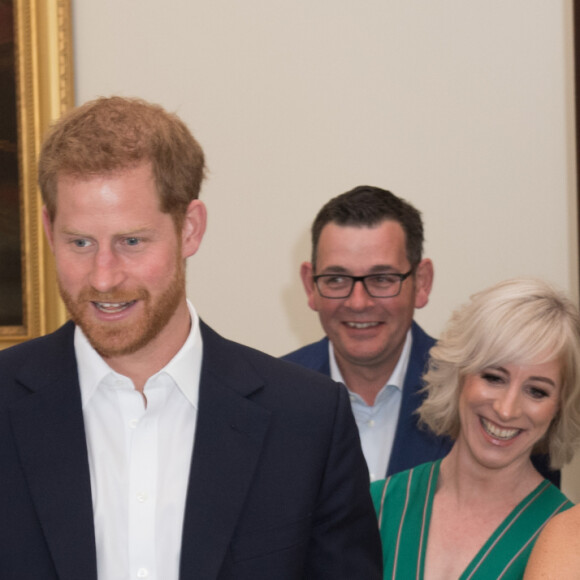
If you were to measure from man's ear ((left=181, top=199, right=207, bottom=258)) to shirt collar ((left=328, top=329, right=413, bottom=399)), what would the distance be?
126cm

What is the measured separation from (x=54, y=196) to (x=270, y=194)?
2.00m

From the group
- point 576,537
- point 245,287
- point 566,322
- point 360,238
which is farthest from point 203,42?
point 576,537

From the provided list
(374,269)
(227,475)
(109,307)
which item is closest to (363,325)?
(374,269)

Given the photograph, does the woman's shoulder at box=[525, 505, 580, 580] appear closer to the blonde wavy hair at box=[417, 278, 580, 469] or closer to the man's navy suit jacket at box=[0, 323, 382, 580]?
the man's navy suit jacket at box=[0, 323, 382, 580]

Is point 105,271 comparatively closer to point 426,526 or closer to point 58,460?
point 58,460

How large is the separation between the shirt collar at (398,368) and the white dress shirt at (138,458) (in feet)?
4.02

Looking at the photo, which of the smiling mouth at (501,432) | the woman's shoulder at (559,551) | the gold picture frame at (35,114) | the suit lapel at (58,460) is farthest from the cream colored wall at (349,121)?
the suit lapel at (58,460)

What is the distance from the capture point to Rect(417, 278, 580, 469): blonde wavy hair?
2.26m

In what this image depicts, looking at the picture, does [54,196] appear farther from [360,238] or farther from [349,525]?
[360,238]

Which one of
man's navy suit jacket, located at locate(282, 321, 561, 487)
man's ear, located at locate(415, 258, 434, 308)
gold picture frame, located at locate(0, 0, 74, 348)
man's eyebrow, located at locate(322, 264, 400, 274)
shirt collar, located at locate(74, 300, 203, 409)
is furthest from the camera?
gold picture frame, located at locate(0, 0, 74, 348)

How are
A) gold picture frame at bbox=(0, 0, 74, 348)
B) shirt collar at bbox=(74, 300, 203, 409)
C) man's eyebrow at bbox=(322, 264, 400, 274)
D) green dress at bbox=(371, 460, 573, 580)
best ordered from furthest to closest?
gold picture frame at bbox=(0, 0, 74, 348) < man's eyebrow at bbox=(322, 264, 400, 274) < green dress at bbox=(371, 460, 573, 580) < shirt collar at bbox=(74, 300, 203, 409)

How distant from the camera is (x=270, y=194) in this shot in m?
3.57

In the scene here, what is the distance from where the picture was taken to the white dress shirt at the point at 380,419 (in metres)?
2.85

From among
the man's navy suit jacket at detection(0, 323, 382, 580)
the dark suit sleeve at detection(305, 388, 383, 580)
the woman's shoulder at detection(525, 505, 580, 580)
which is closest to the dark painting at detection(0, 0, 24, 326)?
the man's navy suit jacket at detection(0, 323, 382, 580)
